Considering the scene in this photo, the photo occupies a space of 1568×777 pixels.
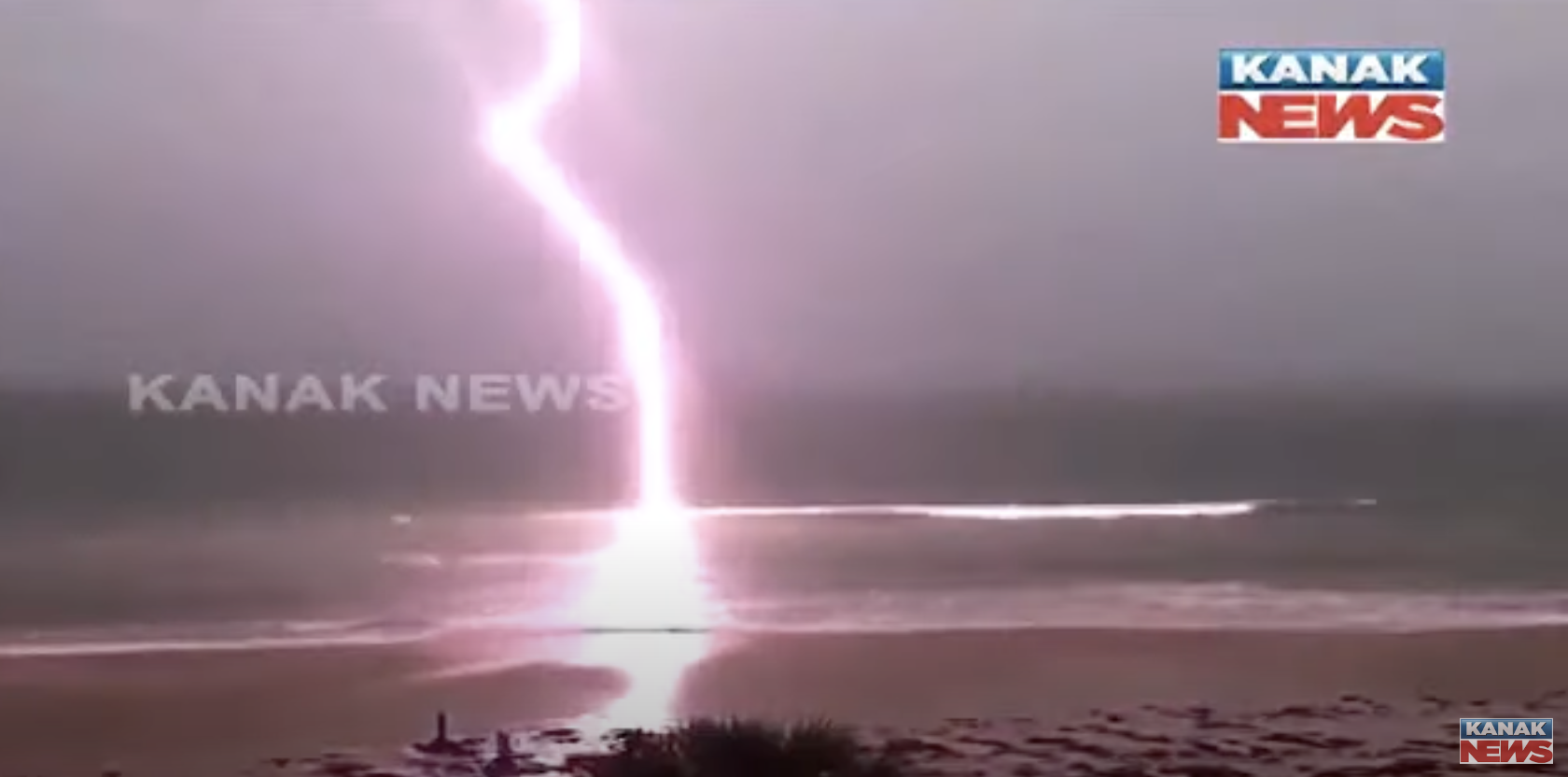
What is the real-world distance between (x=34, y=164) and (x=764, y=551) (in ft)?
2.39

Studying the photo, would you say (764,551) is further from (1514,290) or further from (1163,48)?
(1514,290)

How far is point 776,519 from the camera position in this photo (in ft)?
4.56

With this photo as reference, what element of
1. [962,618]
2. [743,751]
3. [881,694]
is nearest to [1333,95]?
[962,618]

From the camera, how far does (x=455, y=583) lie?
1.39 m

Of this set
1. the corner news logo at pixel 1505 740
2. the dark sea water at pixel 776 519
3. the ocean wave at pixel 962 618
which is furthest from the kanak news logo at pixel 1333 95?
the corner news logo at pixel 1505 740

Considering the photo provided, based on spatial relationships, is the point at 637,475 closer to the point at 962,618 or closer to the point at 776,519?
the point at 776,519

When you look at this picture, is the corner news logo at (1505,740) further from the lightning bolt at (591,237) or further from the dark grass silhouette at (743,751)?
the lightning bolt at (591,237)

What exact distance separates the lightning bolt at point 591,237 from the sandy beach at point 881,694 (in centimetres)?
16

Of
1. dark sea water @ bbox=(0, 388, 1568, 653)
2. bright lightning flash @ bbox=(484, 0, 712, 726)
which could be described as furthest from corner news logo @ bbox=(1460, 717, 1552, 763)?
bright lightning flash @ bbox=(484, 0, 712, 726)

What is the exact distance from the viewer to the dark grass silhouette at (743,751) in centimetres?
141

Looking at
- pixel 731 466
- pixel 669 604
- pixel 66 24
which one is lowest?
pixel 669 604

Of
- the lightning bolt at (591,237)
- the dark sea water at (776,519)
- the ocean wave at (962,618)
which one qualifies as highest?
the lightning bolt at (591,237)

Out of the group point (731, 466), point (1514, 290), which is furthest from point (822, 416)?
point (1514, 290)

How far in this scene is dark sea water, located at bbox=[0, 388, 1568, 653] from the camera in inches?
53.9
